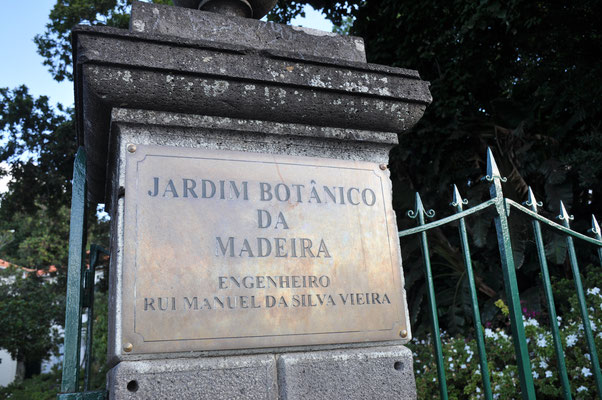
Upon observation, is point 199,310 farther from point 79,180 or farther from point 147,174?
point 79,180

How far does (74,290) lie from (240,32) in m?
1.03

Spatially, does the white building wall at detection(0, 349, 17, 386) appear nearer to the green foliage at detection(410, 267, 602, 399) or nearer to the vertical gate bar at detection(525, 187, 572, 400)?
the green foliage at detection(410, 267, 602, 399)

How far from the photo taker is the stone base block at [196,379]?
4.28ft

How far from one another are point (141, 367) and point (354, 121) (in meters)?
1.02

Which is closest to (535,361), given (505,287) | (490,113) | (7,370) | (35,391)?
(505,287)

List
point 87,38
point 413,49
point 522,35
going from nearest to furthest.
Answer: point 87,38, point 522,35, point 413,49

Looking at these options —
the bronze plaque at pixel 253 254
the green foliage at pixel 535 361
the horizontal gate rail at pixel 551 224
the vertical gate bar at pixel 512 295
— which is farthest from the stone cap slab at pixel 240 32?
the green foliage at pixel 535 361

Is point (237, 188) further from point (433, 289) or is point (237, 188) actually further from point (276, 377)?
point (433, 289)

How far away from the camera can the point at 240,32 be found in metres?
1.76

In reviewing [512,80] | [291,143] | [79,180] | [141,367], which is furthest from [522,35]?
[141,367]

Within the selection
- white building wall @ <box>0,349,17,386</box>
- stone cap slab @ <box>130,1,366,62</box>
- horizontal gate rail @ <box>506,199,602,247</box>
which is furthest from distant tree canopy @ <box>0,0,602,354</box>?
white building wall @ <box>0,349,17,386</box>

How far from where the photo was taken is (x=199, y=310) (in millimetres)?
1418

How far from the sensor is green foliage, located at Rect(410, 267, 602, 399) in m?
3.43

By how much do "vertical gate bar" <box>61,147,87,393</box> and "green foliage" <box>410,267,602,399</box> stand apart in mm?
3064
